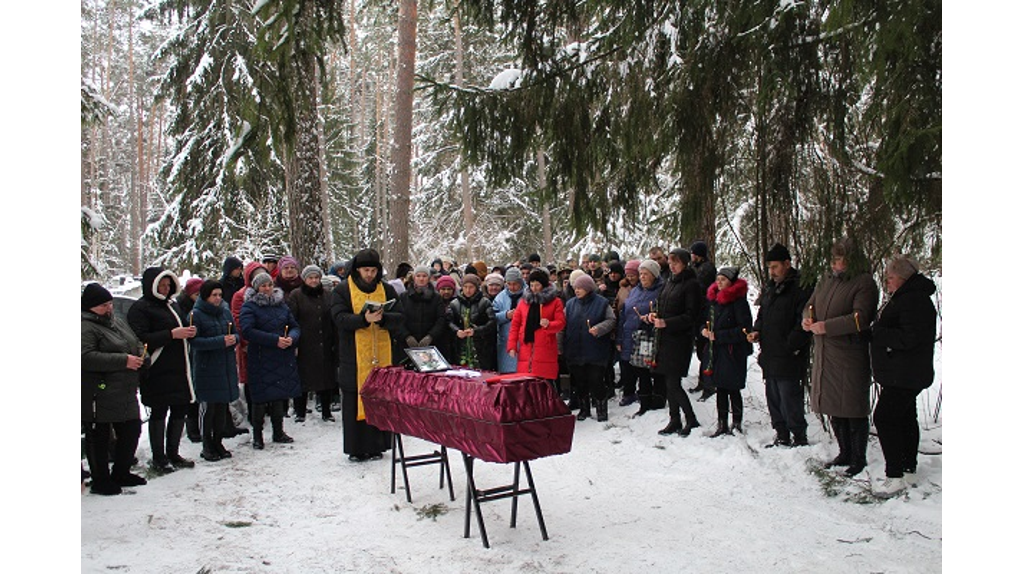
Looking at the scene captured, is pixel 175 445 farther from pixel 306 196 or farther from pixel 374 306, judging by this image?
pixel 306 196

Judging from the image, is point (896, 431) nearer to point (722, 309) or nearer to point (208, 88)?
point (722, 309)

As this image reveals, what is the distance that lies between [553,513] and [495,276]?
493 cm

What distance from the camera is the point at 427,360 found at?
20.8ft

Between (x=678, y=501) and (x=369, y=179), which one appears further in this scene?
(x=369, y=179)

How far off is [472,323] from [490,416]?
5.09 meters

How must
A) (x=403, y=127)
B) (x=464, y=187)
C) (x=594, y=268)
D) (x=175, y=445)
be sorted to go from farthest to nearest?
(x=464, y=187)
(x=403, y=127)
(x=594, y=268)
(x=175, y=445)

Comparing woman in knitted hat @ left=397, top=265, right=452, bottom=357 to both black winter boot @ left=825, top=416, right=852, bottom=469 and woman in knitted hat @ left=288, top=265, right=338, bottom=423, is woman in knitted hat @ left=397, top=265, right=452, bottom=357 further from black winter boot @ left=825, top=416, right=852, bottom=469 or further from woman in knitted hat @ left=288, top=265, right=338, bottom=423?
black winter boot @ left=825, top=416, right=852, bottom=469

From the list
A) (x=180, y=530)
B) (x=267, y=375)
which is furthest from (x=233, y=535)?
(x=267, y=375)

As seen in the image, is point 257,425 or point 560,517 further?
point 257,425

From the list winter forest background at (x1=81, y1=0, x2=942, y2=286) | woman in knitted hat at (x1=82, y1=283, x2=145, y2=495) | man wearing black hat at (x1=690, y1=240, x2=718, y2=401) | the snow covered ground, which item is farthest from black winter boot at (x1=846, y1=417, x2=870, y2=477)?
woman in knitted hat at (x1=82, y1=283, x2=145, y2=495)

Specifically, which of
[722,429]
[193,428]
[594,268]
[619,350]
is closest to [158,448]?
[193,428]

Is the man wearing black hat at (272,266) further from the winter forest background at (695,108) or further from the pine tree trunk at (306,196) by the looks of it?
the winter forest background at (695,108)

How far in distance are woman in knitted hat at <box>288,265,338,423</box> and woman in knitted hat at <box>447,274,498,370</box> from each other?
1.61 metres

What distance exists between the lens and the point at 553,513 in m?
6.06
